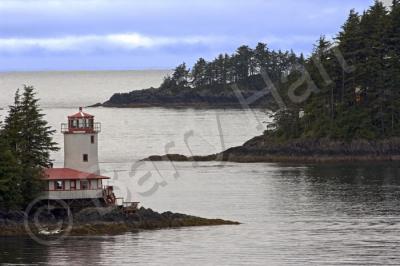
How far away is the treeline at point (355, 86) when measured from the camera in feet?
390

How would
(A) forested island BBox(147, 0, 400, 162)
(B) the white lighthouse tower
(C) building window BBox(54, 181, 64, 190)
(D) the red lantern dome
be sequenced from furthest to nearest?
(A) forested island BBox(147, 0, 400, 162), (D) the red lantern dome, (B) the white lighthouse tower, (C) building window BBox(54, 181, 64, 190)

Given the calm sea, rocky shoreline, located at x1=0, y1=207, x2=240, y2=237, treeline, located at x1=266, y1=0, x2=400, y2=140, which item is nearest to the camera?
the calm sea

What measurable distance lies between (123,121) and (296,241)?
445 feet

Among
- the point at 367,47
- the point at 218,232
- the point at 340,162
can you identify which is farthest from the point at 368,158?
the point at 218,232

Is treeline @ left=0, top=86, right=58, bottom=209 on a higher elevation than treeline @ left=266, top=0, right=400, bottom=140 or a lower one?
lower

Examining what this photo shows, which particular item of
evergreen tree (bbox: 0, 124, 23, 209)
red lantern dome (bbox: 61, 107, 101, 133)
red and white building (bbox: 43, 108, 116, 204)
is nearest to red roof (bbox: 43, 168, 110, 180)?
red and white building (bbox: 43, 108, 116, 204)

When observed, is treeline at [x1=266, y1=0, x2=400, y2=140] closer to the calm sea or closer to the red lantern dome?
the calm sea

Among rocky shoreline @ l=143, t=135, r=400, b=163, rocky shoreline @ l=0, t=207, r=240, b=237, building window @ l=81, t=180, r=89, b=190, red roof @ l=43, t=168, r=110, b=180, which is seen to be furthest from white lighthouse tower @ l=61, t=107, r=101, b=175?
→ rocky shoreline @ l=143, t=135, r=400, b=163

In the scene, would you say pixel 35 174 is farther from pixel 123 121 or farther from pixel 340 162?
pixel 123 121

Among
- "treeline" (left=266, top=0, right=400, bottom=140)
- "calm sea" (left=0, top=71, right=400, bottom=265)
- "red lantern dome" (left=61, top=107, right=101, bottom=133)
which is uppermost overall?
"treeline" (left=266, top=0, right=400, bottom=140)

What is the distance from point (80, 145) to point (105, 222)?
6561mm

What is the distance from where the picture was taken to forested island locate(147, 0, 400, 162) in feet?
378

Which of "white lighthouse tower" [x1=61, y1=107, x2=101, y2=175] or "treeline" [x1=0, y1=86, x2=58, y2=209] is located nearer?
"treeline" [x1=0, y1=86, x2=58, y2=209]

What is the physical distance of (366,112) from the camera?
120 m
